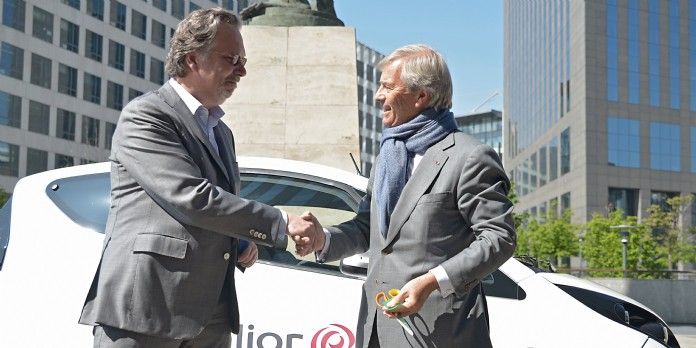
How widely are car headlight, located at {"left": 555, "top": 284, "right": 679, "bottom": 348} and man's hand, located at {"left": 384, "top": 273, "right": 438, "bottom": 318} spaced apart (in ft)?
6.11

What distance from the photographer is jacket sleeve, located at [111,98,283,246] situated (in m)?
2.69

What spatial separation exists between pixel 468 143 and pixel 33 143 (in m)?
52.4

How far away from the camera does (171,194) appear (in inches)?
106

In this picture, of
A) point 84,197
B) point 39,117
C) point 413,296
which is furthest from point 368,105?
point 413,296

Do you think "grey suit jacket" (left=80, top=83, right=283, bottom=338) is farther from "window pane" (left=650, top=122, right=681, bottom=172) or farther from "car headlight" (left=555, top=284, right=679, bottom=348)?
"window pane" (left=650, top=122, right=681, bottom=172)

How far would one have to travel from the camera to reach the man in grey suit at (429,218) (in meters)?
2.75

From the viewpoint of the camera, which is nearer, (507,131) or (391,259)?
(391,259)

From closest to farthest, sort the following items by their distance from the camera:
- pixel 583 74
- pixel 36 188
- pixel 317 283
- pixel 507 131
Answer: pixel 317 283 → pixel 36 188 → pixel 583 74 → pixel 507 131

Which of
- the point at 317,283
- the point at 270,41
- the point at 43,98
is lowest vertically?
the point at 317,283

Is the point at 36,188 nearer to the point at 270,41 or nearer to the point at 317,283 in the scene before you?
the point at 317,283

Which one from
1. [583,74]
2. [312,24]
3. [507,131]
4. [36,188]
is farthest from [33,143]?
[507,131]

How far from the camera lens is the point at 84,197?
4.62 meters

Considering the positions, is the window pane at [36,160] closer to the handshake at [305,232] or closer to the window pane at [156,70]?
the window pane at [156,70]

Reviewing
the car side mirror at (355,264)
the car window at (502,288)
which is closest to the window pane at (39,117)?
the car window at (502,288)
